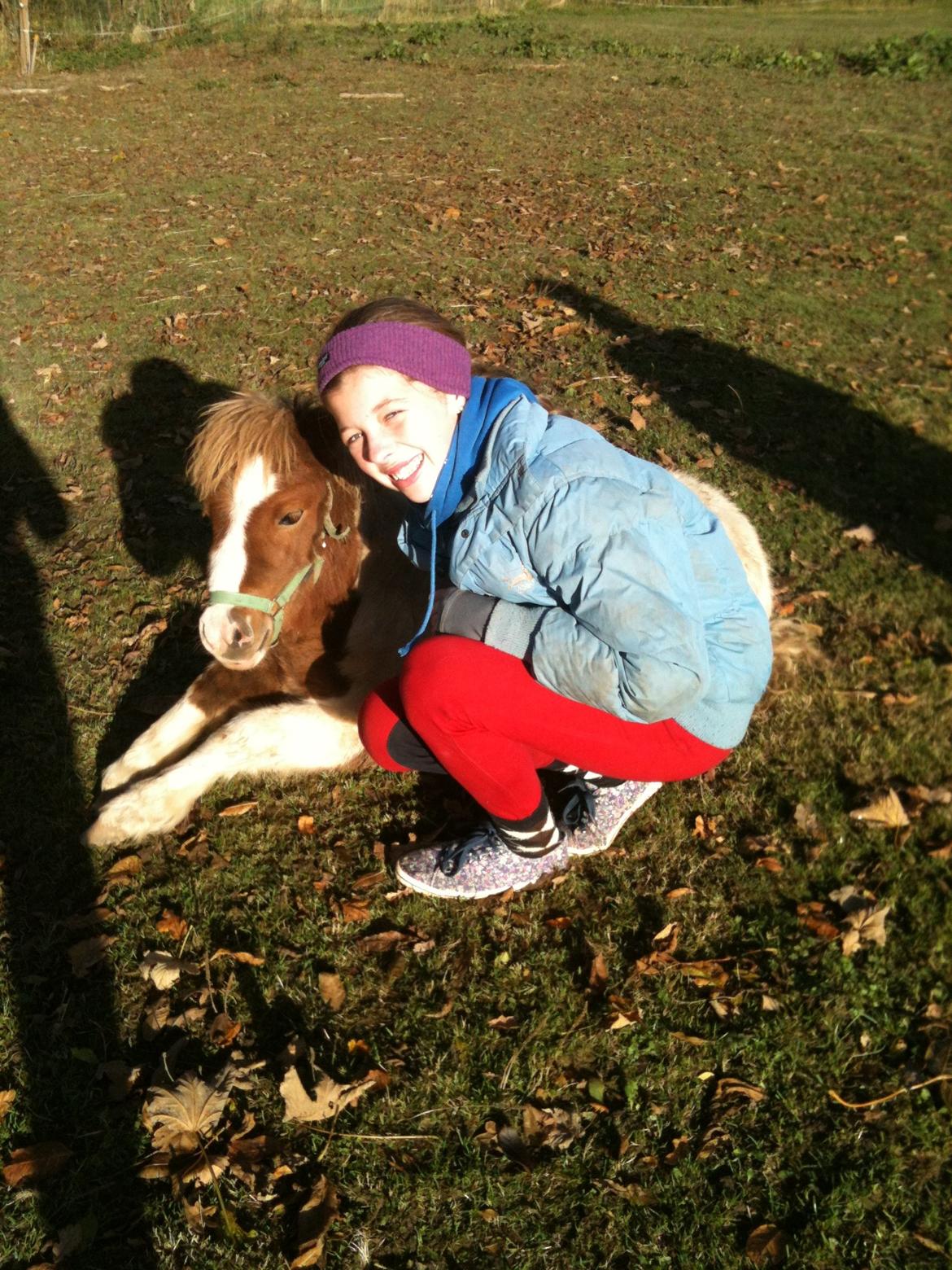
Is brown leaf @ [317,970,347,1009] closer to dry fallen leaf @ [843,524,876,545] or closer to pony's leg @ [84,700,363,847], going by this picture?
pony's leg @ [84,700,363,847]

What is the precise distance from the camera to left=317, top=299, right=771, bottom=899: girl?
91.8 inches

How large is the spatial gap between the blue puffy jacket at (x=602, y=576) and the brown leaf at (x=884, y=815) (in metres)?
1.08

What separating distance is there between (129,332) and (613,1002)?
6.80 m

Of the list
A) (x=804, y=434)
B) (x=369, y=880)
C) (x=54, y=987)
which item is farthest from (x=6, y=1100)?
(x=804, y=434)

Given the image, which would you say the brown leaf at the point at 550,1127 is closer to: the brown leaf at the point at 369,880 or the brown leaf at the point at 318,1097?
the brown leaf at the point at 318,1097

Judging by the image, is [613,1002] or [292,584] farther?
[292,584]

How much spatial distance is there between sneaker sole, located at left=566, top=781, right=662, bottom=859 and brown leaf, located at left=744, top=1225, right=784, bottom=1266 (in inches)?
51.0

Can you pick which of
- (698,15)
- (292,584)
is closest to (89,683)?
(292,584)

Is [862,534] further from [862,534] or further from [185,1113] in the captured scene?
[185,1113]

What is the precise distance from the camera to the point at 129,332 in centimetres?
750

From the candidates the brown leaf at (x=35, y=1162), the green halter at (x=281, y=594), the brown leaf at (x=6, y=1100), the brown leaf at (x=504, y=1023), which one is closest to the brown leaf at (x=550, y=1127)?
the brown leaf at (x=504, y=1023)

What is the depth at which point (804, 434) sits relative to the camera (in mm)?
6133

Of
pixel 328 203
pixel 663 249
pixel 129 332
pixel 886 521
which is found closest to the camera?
pixel 886 521

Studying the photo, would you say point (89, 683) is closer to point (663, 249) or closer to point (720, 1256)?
point (720, 1256)
